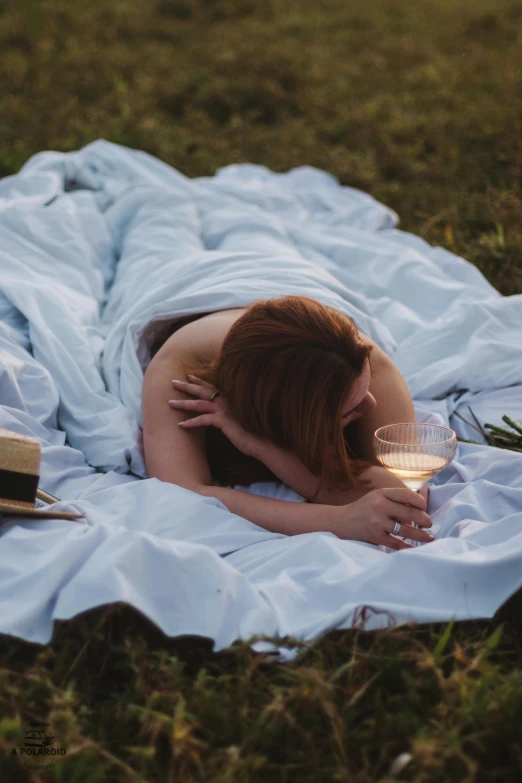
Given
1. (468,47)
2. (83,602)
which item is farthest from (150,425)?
(468,47)

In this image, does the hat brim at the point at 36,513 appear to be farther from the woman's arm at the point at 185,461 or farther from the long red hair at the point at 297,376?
the long red hair at the point at 297,376

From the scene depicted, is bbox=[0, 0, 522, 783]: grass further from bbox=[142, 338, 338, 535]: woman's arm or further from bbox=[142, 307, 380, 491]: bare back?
bbox=[142, 307, 380, 491]: bare back

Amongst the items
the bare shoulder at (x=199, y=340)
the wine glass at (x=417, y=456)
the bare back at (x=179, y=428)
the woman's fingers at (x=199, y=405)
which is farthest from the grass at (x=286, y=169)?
the bare shoulder at (x=199, y=340)

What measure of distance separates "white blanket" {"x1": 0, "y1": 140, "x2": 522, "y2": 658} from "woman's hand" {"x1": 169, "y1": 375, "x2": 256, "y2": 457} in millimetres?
221

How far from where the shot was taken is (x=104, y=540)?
2055mm

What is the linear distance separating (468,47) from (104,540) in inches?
284

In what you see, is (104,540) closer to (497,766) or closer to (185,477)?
(185,477)

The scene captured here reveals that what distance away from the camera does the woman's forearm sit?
2385mm

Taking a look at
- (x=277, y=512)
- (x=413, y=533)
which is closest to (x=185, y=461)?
(x=277, y=512)

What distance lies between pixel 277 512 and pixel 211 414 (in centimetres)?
38

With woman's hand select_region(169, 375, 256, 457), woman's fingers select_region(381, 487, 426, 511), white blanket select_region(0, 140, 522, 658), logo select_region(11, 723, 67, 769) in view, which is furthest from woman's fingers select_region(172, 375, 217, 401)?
logo select_region(11, 723, 67, 769)

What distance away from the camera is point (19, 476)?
2154 millimetres

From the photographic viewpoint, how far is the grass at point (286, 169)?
169 centimetres

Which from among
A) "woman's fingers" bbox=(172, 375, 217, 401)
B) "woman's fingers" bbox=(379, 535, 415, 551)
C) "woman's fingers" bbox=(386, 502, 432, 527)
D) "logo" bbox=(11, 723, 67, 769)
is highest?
"woman's fingers" bbox=(172, 375, 217, 401)
